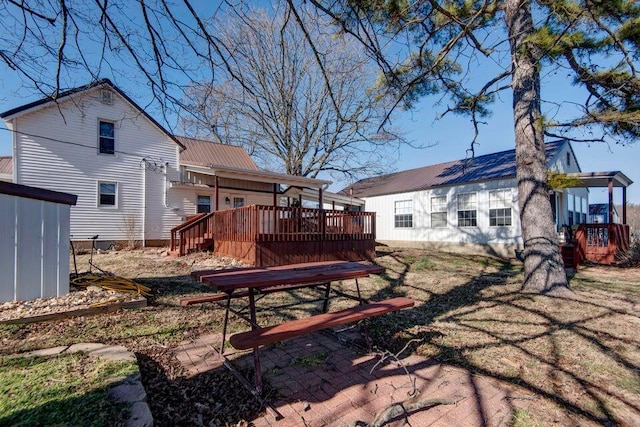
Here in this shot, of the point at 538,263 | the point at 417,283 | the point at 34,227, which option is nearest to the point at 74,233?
the point at 34,227

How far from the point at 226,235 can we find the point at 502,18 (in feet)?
28.4

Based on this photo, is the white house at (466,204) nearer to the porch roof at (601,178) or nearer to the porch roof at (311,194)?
the porch roof at (601,178)

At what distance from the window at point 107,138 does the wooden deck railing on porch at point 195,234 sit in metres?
4.54

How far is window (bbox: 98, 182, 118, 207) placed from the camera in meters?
12.3

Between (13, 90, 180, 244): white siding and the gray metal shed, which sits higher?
(13, 90, 180, 244): white siding

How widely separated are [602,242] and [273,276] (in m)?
12.1

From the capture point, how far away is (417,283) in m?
6.71

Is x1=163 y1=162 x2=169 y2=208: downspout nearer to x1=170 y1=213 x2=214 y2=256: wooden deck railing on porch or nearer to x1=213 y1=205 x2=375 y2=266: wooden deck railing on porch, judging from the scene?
x1=170 y1=213 x2=214 y2=256: wooden deck railing on porch

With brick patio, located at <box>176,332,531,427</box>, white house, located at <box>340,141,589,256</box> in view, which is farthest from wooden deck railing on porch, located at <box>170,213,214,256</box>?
white house, located at <box>340,141,589,256</box>

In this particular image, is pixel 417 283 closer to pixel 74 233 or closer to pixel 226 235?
pixel 226 235

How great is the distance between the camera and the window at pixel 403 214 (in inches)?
653

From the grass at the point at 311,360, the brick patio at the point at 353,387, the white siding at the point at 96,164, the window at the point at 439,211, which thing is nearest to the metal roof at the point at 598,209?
the window at the point at 439,211

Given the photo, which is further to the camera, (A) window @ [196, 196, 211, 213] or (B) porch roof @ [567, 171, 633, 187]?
(A) window @ [196, 196, 211, 213]

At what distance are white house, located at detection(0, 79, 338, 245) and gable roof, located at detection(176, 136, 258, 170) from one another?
60.9 inches
